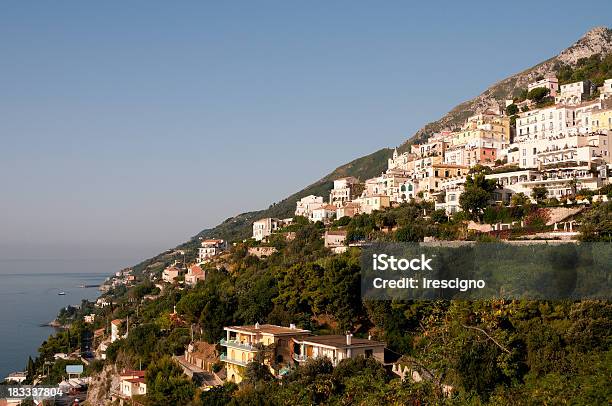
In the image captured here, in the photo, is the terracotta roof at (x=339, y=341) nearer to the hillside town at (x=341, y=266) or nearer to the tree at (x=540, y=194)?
the hillside town at (x=341, y=266)

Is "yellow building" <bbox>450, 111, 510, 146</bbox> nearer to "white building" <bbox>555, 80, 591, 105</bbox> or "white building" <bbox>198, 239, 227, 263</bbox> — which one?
"white building" <bbox>555, 80, 591, 105</bbox>

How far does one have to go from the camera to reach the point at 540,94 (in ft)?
171

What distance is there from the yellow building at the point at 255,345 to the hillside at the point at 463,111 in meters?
55.1

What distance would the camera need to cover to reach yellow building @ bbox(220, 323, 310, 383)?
2600 centimetres

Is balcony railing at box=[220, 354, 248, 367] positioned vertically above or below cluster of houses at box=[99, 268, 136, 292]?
above

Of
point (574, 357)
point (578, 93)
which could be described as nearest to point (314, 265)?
point (574, 357)

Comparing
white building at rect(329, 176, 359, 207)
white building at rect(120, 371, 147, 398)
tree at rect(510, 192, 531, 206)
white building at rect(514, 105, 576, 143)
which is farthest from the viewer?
white building at rect(329, 176, 359, 207)

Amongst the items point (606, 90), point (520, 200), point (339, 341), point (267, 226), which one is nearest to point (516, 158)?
point (520, 200)

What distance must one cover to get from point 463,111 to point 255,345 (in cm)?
8931

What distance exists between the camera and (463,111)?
109438 millimetres

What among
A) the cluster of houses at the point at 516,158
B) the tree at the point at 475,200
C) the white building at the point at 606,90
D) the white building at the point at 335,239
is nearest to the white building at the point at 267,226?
the cluster of houses at the point at 516,158

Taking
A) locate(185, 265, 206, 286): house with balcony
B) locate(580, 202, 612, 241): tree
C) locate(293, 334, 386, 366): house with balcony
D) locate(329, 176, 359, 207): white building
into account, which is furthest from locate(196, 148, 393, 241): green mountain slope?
locate(293, 334, 386, 366): house with balcony

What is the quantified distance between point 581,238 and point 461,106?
9751 cm

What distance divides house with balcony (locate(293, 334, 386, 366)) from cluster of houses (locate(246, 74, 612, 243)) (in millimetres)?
13386
